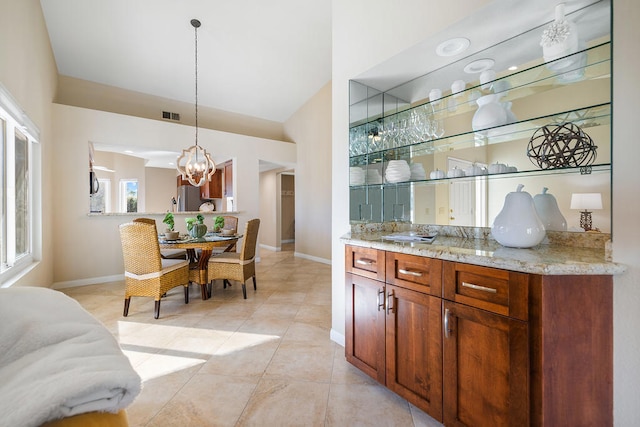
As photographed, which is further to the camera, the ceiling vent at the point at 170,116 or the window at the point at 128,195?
the window at the point at 128,195

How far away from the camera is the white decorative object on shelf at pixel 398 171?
217 cm

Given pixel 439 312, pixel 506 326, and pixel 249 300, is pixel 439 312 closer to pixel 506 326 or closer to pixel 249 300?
pixel 506 326

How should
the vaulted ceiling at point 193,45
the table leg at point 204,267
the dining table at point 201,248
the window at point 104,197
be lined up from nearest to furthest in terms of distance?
the dining table at point 201,248 < the table leg at point 204,267 < the vaulted ceiling at point 193,45 < the window at point 104,197

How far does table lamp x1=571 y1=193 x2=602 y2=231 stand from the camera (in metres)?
1.49

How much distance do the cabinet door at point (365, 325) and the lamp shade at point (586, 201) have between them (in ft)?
3.66

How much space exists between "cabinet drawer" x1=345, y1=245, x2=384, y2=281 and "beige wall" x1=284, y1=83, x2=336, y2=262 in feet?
12.3

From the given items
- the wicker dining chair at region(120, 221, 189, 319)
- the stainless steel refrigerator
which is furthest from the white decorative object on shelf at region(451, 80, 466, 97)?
the stainless steel refrigerator

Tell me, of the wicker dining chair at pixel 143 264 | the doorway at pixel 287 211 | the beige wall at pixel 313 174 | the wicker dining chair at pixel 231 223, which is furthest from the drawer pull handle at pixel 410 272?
the doorway at pixel 287 211

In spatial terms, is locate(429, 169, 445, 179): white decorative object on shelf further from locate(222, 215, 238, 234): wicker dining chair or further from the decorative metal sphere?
locate(222, 215, 238, 234): wicker dining chair

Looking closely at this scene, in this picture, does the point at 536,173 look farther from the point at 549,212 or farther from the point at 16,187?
the point at 16,187

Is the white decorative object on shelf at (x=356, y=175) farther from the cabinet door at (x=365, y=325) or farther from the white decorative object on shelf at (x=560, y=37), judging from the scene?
the white decorative object on shelf at (x=560, y=37)

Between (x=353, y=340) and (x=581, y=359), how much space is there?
1.21 metres

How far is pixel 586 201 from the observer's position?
152 cm

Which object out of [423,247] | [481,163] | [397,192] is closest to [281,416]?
[423,247]
